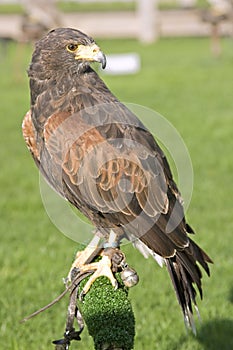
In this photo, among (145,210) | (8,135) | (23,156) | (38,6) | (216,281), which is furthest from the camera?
(38,6)

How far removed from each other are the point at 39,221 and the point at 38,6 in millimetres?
15293

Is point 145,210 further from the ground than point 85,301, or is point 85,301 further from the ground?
point 145,210

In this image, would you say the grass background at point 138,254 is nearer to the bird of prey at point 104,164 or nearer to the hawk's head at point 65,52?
the bird of prey at point 104,164

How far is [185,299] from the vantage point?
13.3ft

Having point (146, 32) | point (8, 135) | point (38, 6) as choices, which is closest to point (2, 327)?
point (8, 135)

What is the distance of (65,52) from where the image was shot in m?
4.16

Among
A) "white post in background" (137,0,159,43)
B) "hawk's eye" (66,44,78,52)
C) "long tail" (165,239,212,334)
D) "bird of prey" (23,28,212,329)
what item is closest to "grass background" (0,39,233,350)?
"long tail" (165,239,212,334)

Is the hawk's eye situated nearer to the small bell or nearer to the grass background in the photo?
the small bell

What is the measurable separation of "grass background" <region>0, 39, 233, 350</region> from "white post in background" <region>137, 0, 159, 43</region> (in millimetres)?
14690

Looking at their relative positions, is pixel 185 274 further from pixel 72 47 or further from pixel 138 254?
pixel 138 254

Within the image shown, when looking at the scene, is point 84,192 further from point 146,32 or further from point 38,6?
point 146,32

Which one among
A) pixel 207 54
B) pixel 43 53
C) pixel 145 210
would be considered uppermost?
pixel 43 53

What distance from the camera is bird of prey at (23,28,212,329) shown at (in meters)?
3.99

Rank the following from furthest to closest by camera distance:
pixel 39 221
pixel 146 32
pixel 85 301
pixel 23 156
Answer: pixel 146 32 < pixel 23 156 < pixel 39 221 < pixel 85 301
